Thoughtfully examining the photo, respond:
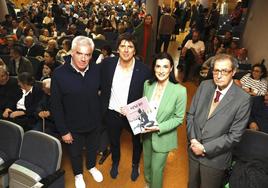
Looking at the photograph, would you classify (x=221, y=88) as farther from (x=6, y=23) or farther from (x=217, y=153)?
(x=6, y=23)

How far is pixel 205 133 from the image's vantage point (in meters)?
2.23

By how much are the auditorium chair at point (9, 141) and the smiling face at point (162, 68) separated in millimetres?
1519

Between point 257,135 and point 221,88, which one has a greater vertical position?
point 221,88

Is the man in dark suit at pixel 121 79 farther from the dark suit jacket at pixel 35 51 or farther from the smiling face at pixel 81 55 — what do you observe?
the dark suit jacket at pixel 35 51

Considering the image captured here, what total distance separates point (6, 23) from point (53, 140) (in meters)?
8.21

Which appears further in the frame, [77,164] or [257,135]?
[77,164]

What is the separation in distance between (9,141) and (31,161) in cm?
39

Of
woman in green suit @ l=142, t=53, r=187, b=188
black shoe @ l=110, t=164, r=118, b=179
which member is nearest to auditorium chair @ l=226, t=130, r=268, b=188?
woman in green suit @ l=142, t=53, r=187, b=188

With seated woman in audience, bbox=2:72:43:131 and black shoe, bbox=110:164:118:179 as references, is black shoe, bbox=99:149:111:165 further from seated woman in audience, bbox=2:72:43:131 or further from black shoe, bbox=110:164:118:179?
seated woman in audience, bbox=2:72:43:131

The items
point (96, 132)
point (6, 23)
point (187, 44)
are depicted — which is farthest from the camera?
point (6, 23)

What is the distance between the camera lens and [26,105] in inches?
137

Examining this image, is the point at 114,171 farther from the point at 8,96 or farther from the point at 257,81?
the point at 257,81

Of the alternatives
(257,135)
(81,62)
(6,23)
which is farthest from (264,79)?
(6,23)

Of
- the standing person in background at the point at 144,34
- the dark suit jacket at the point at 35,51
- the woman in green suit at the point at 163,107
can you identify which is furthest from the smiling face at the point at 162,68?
the dark suit jacket at the point at 35,51
